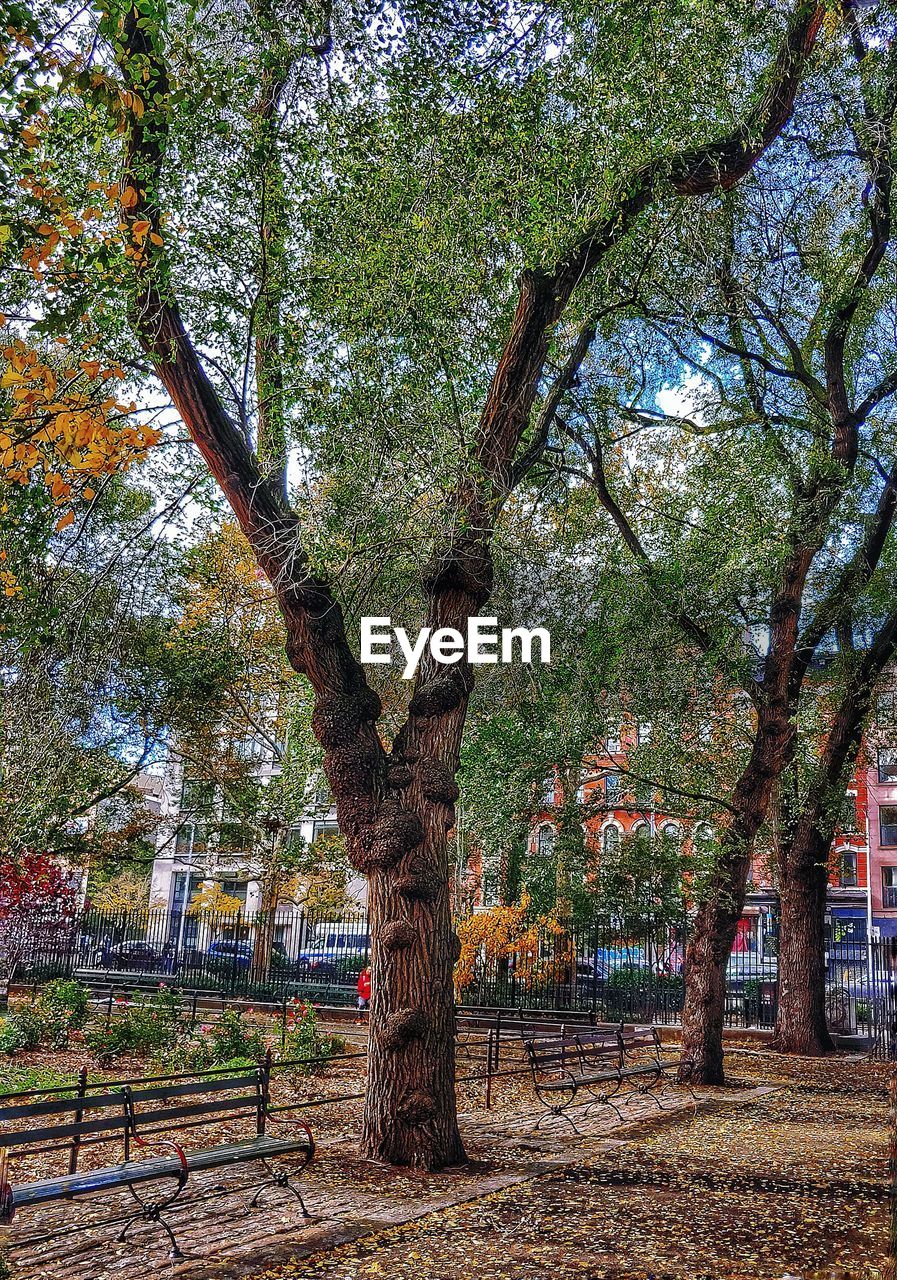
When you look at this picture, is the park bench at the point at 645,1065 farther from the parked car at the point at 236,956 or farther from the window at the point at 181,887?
the window at the point at 181,887

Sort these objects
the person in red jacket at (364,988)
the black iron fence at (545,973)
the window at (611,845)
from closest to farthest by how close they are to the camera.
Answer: the person in red jacket at (364,988), the window at (611,845), the black iron fence at (545,973)

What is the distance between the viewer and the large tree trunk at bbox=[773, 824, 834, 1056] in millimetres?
18328

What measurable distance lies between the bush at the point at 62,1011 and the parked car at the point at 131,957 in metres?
8.91

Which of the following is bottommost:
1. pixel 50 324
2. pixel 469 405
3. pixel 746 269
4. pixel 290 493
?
pixel 50 324

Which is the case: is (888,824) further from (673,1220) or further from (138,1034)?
(673,1220)

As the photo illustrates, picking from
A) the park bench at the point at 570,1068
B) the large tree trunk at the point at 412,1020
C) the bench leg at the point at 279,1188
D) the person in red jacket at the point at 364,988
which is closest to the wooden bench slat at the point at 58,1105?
the bench leg at the point at 279,1188

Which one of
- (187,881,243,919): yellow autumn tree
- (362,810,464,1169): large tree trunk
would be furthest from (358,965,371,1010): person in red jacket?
(362,810,464,1169): large tree trunk

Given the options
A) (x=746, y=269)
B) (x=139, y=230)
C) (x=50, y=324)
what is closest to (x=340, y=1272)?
(x=50, y=324)

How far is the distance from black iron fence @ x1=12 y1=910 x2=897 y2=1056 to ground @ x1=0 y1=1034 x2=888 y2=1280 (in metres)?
9.75

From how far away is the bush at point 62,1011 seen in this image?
1588 centimetres

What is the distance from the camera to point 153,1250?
6.14m

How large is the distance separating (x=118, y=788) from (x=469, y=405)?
13.9 metres

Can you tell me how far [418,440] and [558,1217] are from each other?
6049 millimetres

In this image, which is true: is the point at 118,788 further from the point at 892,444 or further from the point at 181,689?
the point at 892,444
